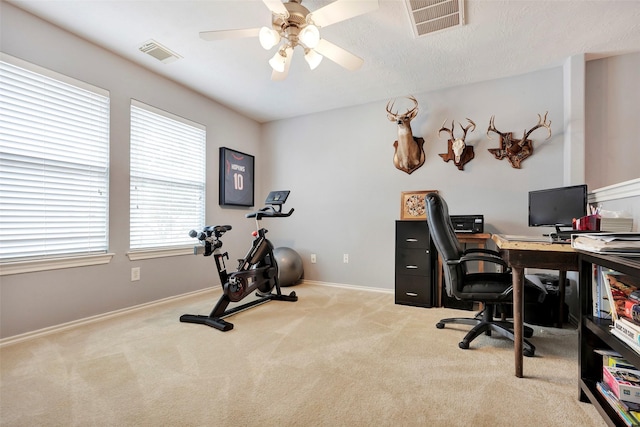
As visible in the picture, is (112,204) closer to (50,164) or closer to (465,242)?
(50,164)

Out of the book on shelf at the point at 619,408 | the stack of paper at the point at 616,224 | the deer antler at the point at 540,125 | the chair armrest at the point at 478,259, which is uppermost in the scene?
the deer antler at the point at 540,125

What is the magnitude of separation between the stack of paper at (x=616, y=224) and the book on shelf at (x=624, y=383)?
87 cm

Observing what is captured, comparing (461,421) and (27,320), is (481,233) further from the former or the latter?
(27,320)

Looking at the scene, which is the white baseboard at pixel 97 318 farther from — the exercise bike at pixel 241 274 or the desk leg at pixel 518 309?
the desk leg at pixel 518 309

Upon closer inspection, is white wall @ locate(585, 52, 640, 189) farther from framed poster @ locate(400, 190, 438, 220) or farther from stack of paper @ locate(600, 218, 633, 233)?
framed poster @ locate(400, 190, 438, 220)

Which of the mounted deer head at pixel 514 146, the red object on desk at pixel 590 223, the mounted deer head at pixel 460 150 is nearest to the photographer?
the red object on desk at pixel 590 223

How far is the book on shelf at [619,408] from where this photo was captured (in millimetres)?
1127

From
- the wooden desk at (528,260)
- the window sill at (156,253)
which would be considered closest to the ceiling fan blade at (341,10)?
the wooden desk at (528,260)

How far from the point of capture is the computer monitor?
2229mm

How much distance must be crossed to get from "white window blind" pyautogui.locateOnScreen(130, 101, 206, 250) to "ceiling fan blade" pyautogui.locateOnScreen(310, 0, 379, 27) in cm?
223

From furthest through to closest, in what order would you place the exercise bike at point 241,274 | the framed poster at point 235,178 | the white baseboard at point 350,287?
the framed poster at point 235,178 < the white baseboard at point 350,287 < the exercise bike at point 241,274

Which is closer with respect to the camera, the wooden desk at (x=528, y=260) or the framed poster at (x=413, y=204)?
the wooden desk at (x=528, y=260)

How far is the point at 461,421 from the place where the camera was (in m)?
1.30

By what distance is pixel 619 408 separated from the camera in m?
1.20
